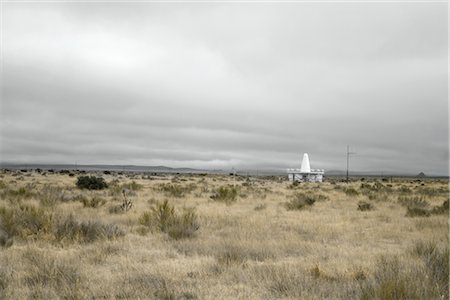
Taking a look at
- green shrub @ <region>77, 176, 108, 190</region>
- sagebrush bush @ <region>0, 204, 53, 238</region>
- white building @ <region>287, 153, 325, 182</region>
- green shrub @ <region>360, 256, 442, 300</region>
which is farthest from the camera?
white building @ <region>287, 153, 325, 182</region>

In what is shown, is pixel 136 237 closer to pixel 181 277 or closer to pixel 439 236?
pixel 181 277

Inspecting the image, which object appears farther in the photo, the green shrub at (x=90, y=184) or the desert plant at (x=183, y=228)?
the green shrub at (x=90, y=184)

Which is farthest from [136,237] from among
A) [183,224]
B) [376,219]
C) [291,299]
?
[376,219]

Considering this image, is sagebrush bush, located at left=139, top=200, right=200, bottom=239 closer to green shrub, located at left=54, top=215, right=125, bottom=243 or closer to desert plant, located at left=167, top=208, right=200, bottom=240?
desert plant, located at left=167, top=208, right=200, bottom=240

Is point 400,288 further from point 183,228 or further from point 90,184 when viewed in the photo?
point 90,184

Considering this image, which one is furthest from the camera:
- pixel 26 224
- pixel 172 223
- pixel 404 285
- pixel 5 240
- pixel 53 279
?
pixel 172 223

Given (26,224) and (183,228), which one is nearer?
(26,224)

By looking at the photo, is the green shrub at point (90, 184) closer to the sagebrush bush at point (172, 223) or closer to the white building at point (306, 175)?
the sagebrush bush at point (172, 223)

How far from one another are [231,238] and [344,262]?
9.96 ft

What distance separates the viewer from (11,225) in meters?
9.68

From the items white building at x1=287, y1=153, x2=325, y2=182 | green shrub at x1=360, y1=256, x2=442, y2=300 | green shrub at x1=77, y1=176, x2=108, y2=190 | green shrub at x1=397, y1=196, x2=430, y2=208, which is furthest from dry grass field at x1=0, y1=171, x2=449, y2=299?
white building at x1=287, y1=153, x2=325, y2=182

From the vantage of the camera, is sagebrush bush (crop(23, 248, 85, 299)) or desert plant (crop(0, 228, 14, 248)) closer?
sagebrush bush (crop(23, 248, 85, 299))

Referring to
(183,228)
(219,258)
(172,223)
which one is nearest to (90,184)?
(172,223)

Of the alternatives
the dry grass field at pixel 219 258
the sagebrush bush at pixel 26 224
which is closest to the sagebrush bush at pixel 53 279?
the dry grass field at pixel 219 258
